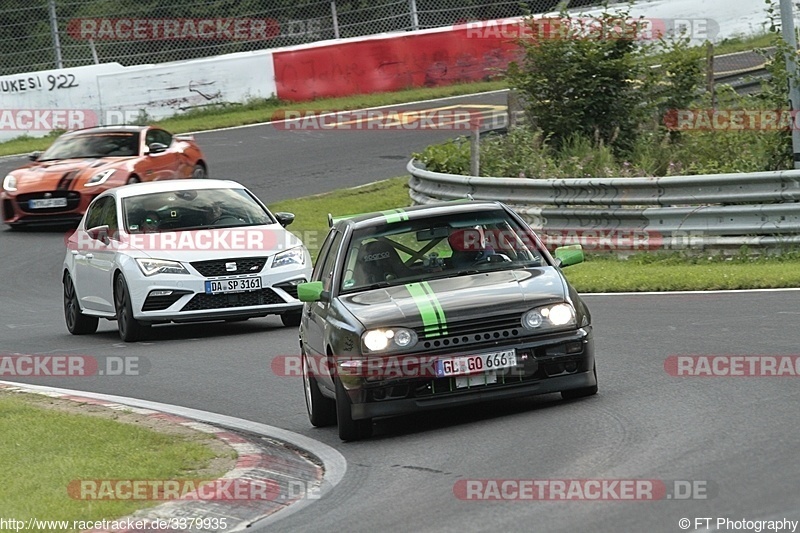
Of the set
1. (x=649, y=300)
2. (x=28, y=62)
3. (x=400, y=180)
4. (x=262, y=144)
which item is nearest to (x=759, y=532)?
(x=649, y=300)

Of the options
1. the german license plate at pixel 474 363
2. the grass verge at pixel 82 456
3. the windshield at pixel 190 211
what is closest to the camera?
the grass verge at pixel 82 456

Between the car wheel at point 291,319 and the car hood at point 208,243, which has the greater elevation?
the car hood at point 208,243

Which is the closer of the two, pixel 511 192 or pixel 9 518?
pixel 9 518

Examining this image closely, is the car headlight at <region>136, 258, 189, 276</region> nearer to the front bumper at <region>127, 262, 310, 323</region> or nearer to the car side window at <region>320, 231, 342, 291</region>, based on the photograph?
the front bumper at <region>127, 262, 310, 323</region>

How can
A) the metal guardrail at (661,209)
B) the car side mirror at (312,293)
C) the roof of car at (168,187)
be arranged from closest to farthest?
the car side mirror at (312,293)
the metal guardrail at (661,209)
the roof of car at (168,187)

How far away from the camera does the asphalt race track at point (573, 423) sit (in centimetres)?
686

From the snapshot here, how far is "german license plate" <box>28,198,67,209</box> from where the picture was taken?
23.6 meters

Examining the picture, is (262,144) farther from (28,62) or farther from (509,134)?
(509,134)

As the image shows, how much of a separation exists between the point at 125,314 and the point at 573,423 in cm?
780

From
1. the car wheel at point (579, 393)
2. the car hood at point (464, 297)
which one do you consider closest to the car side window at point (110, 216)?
the car hood at point (464, 297)

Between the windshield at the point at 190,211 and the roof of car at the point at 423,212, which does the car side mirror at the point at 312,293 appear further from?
the windshield at the point at 190,211

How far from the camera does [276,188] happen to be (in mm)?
26688

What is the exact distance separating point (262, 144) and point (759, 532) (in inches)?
1006

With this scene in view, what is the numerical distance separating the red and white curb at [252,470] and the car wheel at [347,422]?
16 cm
